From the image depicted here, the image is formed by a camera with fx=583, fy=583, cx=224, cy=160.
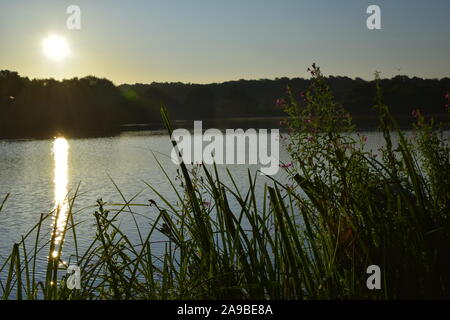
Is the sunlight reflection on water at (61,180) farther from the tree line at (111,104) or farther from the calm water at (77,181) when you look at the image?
the tree line at (111,104)

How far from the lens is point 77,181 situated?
76.1ft

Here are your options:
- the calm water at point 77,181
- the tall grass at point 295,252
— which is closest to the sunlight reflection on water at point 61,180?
the calm water at point 77,181

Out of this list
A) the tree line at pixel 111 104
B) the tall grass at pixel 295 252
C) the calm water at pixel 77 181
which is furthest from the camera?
the tree line at pixel 111 104

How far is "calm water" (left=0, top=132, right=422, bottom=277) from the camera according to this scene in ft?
45.0

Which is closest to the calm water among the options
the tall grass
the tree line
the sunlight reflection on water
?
the sunlight reflection on water

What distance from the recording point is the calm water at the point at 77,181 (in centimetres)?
1372

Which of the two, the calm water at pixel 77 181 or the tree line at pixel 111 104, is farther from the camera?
the tree line at pixel 111 104

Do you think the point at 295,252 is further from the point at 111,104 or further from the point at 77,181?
the point at 111,104

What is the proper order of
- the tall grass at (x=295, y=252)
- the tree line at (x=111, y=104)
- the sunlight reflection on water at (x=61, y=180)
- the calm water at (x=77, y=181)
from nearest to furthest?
the tall grass at (x=295, y=252), the calm water at (x=77, y=181), the sunlight reflection on water at (x=61, y=180), the tree line at (x=111, y=104)

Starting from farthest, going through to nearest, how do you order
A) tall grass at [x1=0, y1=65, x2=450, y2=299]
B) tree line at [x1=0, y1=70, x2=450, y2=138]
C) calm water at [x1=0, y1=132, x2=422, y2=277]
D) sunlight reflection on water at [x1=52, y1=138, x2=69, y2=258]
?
tree line at [x1=0, y1=70, x2=450, y2=138]
sunlight reflection on water at [x1=52, y1=138, x2=69, y2=258]
calm water at [x1=0, y1=132, x2=422, y2=277]
tall grass at [x1=0, y1=65, x2=450, y2=299]

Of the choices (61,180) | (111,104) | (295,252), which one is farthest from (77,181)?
(111,104)

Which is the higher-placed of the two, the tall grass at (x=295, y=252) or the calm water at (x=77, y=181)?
the tall grass at (x=295, y=252)

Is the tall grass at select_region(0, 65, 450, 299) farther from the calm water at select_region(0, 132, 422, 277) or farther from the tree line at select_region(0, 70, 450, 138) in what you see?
the tree line at select_region(0, 70, 450, 138)

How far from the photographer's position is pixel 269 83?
268ft
